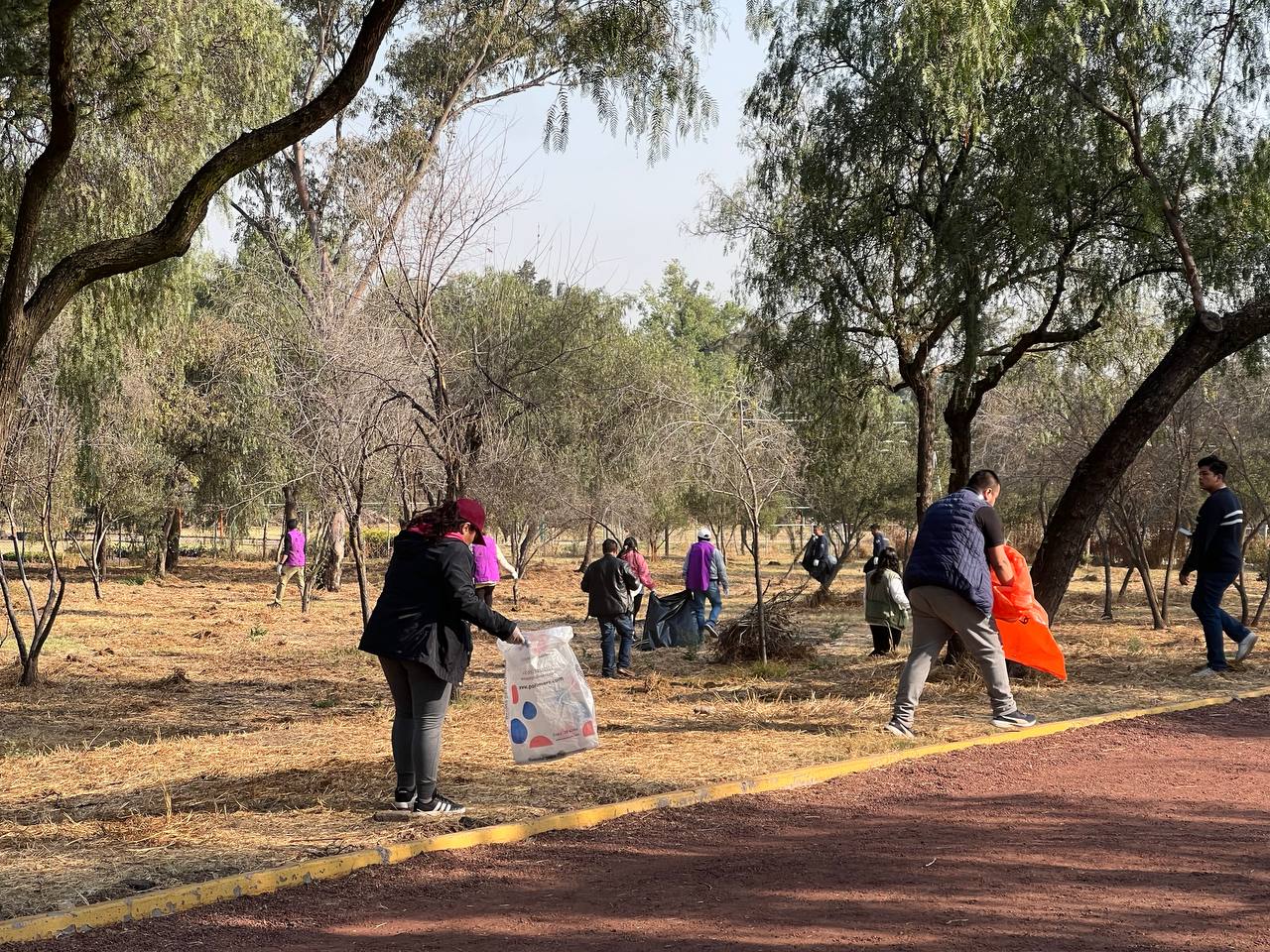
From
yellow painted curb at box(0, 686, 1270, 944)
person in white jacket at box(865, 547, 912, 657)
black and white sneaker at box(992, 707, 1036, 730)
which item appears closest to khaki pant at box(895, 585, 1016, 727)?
black and white sneaker at box(992, 707, 1036, 730)

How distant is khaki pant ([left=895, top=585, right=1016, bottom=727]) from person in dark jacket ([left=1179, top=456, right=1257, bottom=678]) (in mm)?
3936

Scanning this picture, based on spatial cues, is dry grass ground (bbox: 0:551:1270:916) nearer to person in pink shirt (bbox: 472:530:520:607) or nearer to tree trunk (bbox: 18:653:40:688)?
tree trunk (bbox: 18:653:40:688)

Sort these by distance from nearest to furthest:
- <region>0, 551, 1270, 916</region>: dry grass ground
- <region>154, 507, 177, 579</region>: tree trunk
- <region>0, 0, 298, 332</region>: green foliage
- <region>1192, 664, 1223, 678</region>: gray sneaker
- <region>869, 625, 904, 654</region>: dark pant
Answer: <region>0, 551, 1270, 916</region>: dry grass ground < <region>0, 0, 298, 332</region>: green foliage < <region>1192, 664, 1223, 678</region>: gray sneaker < <region>869, 625, 904, 654</region>: dark pant < <region>154, 507, 177, 579</region>: tree trunk

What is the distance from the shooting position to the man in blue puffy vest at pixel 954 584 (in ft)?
27.1

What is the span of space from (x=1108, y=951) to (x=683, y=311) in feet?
276

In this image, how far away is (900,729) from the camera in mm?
8477

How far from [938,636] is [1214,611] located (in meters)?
4.48

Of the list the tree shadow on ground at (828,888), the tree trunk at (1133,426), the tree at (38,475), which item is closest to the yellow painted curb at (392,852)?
the tree shadow on ground at (828,888)

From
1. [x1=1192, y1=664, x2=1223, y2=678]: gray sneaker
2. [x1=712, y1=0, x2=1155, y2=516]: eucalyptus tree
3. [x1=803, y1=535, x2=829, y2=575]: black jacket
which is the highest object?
[x1=712, y1=0, x2=1155, y2=516]: eucalyptus tree

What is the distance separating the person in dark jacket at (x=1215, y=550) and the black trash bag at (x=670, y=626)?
6897 mm

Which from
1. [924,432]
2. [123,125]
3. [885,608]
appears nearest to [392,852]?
[123,125]

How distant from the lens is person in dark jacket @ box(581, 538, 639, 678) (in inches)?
537

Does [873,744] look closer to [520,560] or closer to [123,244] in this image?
[123,244]

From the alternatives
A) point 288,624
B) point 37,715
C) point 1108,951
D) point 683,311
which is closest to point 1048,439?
point 288,624
